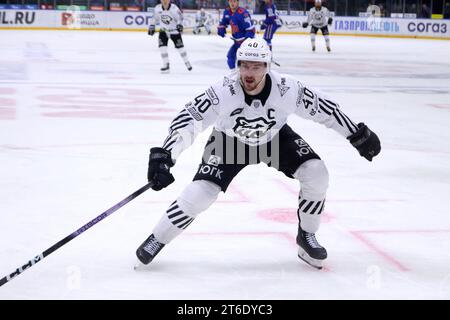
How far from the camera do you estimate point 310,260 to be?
3.76 meters

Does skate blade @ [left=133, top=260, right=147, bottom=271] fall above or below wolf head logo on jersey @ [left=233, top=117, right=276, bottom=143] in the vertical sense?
below

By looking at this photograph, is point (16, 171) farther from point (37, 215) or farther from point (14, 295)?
point (14, 295)

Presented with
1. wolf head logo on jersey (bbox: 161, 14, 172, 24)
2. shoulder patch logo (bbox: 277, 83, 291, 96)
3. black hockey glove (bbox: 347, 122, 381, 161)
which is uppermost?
wolf head logo on jersey (bbox: 161, 14, 172, 24)

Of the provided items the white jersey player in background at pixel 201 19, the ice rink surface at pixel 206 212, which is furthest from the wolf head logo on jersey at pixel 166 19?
the white jersey player in background at pixel 201 19

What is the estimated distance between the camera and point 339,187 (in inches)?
218

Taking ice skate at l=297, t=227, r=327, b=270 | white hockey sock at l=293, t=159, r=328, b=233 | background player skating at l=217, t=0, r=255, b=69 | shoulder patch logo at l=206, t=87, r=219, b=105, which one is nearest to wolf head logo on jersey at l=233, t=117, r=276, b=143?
shoulder patch logo at l=206, t=87, r=219, b=105

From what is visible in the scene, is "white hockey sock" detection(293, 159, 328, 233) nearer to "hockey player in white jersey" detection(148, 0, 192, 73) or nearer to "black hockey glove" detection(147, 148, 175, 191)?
"black hockey glove" detection(147, 148, 175, 191)

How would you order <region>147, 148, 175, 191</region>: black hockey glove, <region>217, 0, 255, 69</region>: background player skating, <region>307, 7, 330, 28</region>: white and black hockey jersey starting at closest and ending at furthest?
<region>147, 148, 175, 191</region>: black hockey glove → <region>217, 0, 255, 69</region>: background player skating → <region>307, 7, 330, 28</region>: white and black hockey jersey

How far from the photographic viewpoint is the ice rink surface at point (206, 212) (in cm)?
351

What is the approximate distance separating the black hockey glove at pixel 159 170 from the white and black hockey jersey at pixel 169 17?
444 inches

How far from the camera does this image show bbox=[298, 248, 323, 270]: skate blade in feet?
12.3

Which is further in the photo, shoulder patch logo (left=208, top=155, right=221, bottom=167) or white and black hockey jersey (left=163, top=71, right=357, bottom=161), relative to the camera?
shoulder patch logo (left=208, top=155, right=221, bottom=167)

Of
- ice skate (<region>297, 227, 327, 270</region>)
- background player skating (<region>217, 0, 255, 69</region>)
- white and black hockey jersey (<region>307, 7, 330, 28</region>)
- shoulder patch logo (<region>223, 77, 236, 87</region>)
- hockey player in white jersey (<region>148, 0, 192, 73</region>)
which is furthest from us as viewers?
white and black hockey jersey (<region>307, 7, 330, 28</region>)
